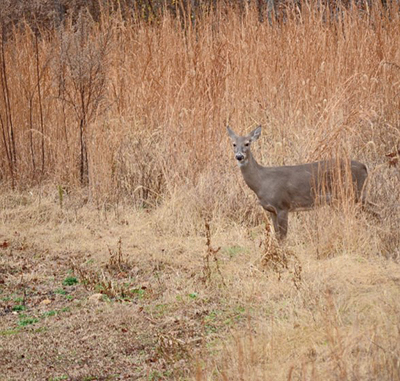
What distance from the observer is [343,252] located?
5367 mm

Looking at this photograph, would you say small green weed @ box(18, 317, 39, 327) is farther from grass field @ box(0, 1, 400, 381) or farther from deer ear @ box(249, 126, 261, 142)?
deer ear @ box(249, 126, 261, 142)

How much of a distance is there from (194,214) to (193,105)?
1779 millimetres

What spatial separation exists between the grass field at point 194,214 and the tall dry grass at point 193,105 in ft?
0.08

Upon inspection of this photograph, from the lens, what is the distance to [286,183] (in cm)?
626

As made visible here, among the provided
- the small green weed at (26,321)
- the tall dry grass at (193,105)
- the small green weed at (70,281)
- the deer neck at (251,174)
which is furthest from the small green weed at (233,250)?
the small green weed at (26,321)

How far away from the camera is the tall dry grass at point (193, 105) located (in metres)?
7.45

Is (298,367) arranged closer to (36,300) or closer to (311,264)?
(311,264)

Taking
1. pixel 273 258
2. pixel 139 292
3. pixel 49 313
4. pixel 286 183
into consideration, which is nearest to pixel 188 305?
pixel 139 292

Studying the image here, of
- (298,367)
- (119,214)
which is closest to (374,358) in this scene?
(298,367)

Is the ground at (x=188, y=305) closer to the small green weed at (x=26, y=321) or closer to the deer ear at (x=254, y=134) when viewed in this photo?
the small green weed at (x=26, y=321)

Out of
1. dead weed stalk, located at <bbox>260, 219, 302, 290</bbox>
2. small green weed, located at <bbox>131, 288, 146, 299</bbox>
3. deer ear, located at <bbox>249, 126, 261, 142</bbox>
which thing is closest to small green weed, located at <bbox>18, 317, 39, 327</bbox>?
small green weed, located at <bbox>131, 288, 146, 299</bbox>

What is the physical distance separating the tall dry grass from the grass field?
0.08ft

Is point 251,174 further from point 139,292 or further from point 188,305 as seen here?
point 188,305

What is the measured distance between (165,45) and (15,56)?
5.66 feet
